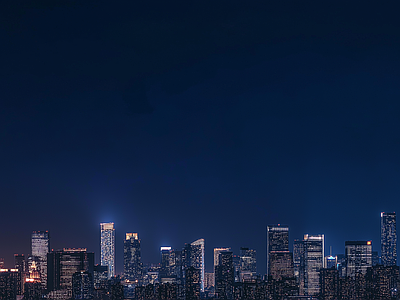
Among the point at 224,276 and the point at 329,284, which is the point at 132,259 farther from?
the point at 329,284

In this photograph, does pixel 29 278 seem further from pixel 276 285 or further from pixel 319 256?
pixel 319 256

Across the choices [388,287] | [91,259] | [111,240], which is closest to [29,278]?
[91,259]

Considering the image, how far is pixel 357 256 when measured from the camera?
4734 centimetres

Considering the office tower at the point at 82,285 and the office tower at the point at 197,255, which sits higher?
the office tower at the point at 197,255

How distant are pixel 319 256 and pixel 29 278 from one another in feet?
73.0

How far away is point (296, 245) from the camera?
5212 centimetres

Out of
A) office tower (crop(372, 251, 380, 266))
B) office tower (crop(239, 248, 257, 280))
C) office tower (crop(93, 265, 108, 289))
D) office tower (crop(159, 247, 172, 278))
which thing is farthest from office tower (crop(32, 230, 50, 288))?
office tower (crop(372, 251, 380, 266))

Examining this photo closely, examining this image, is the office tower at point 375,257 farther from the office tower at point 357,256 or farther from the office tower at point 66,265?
the office tower at point 66,265

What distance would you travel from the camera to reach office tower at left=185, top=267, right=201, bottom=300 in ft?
133

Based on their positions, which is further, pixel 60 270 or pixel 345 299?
pixel 60 270

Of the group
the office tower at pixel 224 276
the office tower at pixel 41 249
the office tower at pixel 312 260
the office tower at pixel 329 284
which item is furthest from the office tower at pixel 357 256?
the office tower at pixel 41 249

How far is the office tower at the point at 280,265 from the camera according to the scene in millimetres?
45344

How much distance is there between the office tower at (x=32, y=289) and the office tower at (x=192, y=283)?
9330 mm

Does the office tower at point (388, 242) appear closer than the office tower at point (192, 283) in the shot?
No
